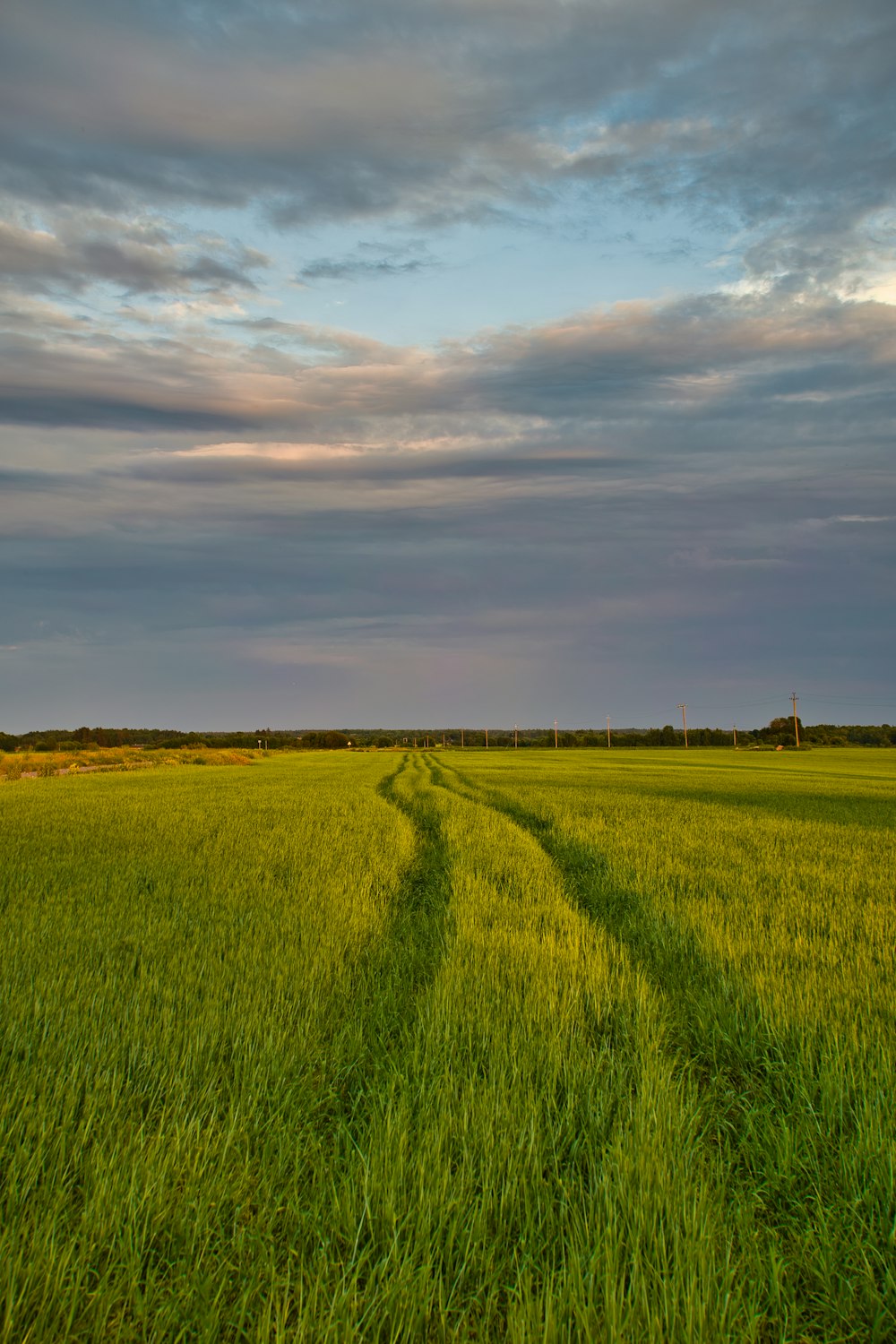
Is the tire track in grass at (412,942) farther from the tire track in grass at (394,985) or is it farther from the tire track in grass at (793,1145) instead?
the tire track in grass at (793,1145)

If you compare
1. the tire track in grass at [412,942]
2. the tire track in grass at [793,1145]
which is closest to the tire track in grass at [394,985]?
the tire track in grass at [412,942]

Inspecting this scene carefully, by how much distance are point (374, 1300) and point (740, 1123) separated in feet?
7.68

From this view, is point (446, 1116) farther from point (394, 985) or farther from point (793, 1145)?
point (394, 985)

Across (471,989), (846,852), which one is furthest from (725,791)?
(471,989)

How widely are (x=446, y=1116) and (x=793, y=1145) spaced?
156cm

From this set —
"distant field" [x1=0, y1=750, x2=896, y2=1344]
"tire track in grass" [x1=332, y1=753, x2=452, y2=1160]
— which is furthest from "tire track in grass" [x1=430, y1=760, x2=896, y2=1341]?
"tire track in grass" [x1=332, y1=753, x2=452, y2=1160]

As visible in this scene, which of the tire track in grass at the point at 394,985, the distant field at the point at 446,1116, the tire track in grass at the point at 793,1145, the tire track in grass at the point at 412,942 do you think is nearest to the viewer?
the distant field at the point at 446,1116

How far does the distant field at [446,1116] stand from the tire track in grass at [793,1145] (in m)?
0.02

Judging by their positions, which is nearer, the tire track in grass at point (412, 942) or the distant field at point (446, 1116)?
the distant field at point (446, 1116)

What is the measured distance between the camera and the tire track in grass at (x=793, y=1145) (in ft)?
9.41

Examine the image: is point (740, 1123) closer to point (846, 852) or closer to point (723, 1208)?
point (723, 1208)

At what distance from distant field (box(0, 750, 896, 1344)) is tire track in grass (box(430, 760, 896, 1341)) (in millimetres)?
20

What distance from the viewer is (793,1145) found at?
377 cm

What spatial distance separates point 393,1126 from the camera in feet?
12.0
